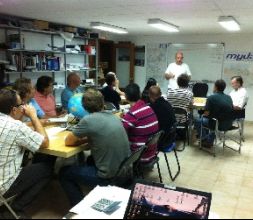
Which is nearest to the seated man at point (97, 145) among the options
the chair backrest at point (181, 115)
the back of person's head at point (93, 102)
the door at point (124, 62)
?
the back of person's head at point (93, 102)

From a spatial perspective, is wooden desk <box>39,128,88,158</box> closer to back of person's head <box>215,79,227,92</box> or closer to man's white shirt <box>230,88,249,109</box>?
back of person's head <box>215,79,227,92</box>

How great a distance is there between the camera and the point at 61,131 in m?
2.84

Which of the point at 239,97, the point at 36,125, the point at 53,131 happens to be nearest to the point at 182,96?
the point at 239,97

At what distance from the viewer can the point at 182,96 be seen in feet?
14.9

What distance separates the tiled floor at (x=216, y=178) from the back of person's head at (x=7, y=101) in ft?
2.68

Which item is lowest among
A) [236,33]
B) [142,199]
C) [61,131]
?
[61,131]

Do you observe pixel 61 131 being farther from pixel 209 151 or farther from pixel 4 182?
pixel 209 151

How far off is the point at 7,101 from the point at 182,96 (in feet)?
9.87

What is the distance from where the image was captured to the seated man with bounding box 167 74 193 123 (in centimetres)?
454

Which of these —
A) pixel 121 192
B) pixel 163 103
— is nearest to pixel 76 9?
pixel 163 103

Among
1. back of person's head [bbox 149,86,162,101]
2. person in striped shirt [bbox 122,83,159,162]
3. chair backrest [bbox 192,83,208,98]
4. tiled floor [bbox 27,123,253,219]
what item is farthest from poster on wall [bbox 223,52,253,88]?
person in striped shirt [bbox 122,83,159,162]

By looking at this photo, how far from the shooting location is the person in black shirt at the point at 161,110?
11.4 ft

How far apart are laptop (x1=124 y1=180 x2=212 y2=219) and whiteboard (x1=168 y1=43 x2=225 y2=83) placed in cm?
664

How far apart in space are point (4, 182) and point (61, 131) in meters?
0.82
